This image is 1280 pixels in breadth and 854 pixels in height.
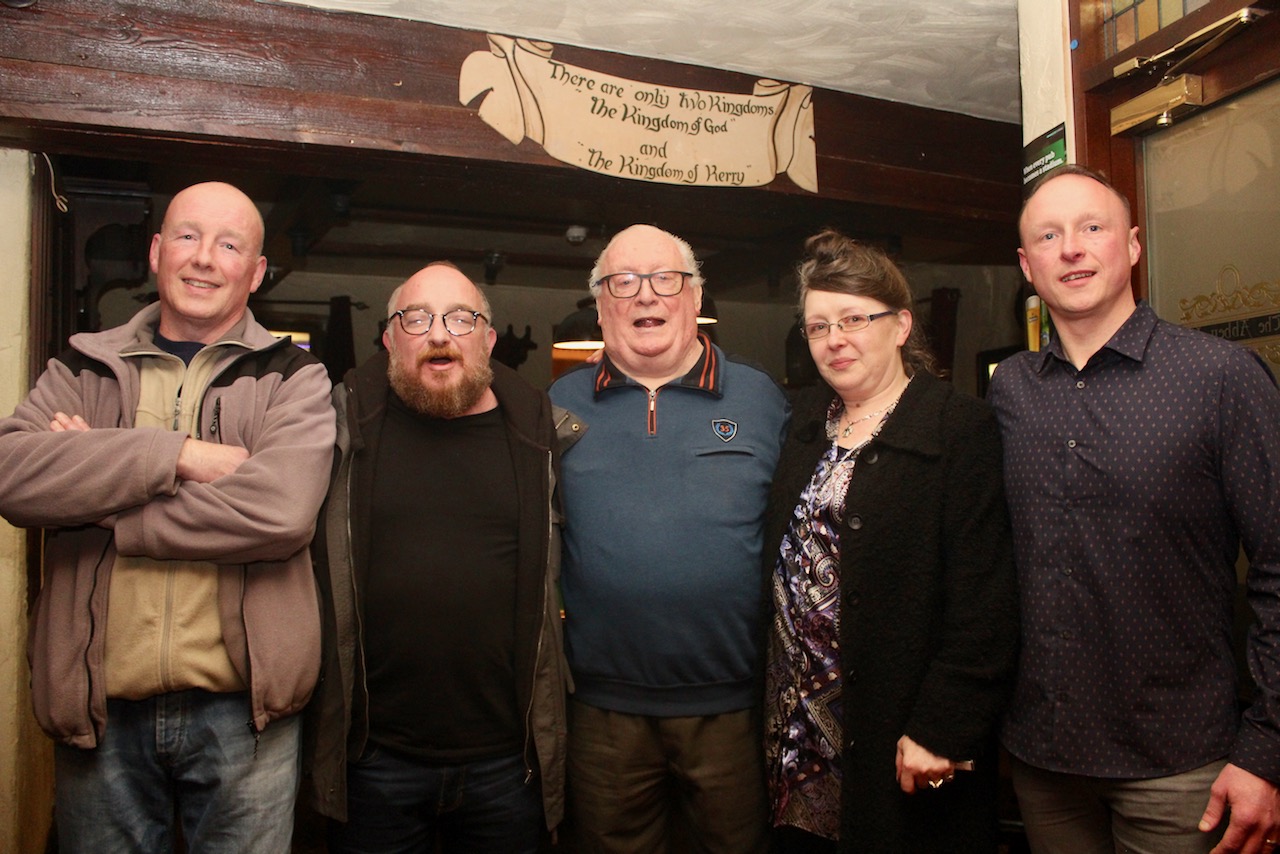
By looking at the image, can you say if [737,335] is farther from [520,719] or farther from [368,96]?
[520,719]

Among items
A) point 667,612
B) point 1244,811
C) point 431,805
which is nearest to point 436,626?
point 431,805

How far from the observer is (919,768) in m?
1.62

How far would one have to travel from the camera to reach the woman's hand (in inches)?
63.6

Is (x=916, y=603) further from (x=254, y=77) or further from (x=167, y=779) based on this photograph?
(x=254, y=77)

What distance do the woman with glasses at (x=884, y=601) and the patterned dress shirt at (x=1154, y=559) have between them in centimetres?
12

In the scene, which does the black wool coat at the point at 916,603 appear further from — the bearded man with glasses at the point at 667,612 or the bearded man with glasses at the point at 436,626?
the bearded man with glasses at the point at 436,626

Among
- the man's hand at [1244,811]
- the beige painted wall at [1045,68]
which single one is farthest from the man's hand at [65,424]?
the beige painted wall at [1045,68]

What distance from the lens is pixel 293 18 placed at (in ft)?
8.41

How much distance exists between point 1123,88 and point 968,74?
123 cm

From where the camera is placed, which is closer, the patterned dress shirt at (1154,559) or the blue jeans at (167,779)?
the patterned dress shirt at (1154,559)

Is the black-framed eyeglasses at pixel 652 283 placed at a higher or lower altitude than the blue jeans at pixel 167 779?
higher

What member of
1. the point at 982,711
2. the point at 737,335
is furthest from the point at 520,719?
the point at 737,335

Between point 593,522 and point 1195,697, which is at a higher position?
point 593,522

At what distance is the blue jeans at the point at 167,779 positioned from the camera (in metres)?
1.58
